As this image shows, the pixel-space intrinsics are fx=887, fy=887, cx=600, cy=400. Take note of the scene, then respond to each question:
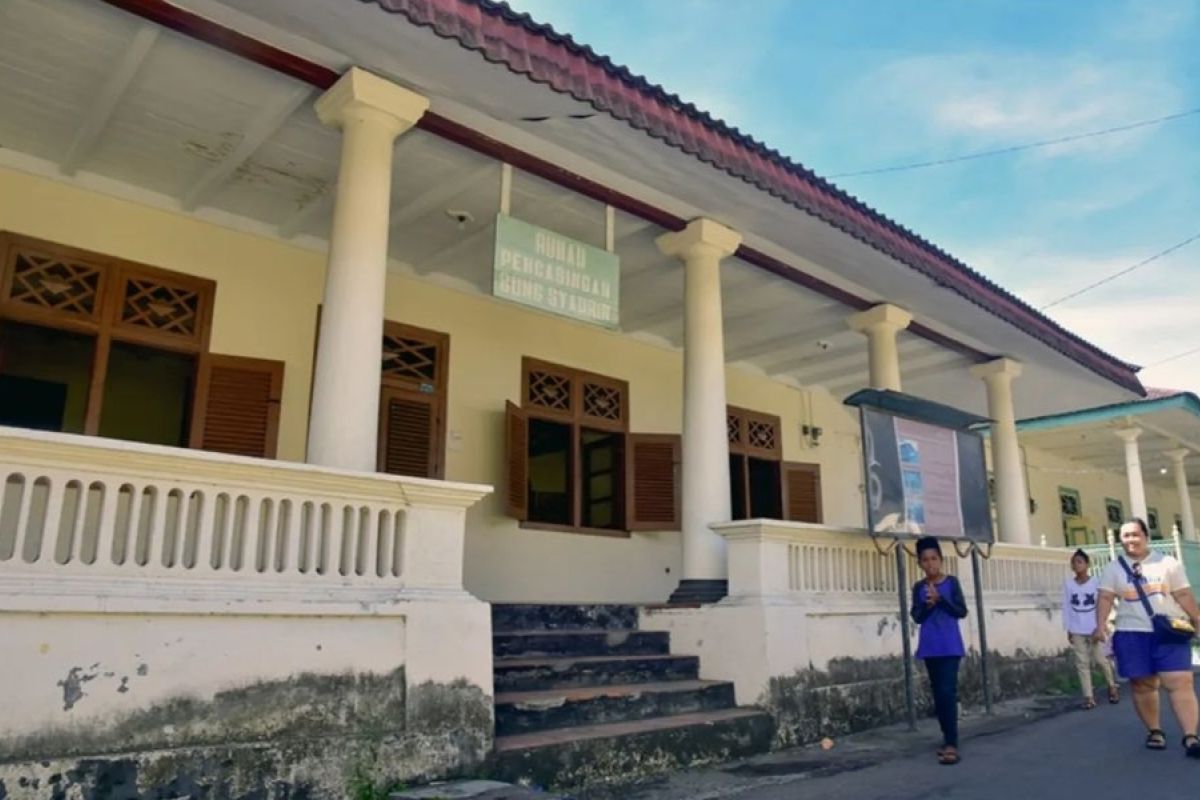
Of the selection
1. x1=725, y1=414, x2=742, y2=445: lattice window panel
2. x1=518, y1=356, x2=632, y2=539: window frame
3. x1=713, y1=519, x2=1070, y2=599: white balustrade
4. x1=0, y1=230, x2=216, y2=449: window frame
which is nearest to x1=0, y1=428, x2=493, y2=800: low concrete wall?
x1=713, y1=519, x2=1070, y2=599: white balustrade

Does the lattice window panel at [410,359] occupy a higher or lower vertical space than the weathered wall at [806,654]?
higher

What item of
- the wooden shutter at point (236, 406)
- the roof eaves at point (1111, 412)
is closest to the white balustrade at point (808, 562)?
the wooden shutter at point (236, 406)

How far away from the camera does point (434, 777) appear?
4184mm

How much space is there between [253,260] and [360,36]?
3.04 metres

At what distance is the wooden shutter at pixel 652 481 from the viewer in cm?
899

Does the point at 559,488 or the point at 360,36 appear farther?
the point at 559,488

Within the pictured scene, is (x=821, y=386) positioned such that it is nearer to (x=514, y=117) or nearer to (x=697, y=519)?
(x=697, y=519)

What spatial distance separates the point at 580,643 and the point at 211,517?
2871 mm

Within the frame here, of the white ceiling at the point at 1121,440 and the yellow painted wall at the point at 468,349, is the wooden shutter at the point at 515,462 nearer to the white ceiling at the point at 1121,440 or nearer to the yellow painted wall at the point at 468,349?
the yellow painted wall at the point at 468,349

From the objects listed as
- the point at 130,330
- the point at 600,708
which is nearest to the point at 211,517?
the point at 600,708

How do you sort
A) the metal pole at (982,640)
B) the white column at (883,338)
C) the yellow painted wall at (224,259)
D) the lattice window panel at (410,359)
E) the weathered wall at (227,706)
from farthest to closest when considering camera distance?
the white column at (883,338) < the lattice window panel at (410,359) < the metal pole at (982,640) < the yellow painted wall at (224,259) < the weathered wall at (227,706)

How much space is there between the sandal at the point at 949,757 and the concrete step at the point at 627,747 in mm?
1019

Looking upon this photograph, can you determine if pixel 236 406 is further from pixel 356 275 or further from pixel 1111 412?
pixel 1111 412

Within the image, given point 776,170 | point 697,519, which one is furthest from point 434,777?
point 776,170
